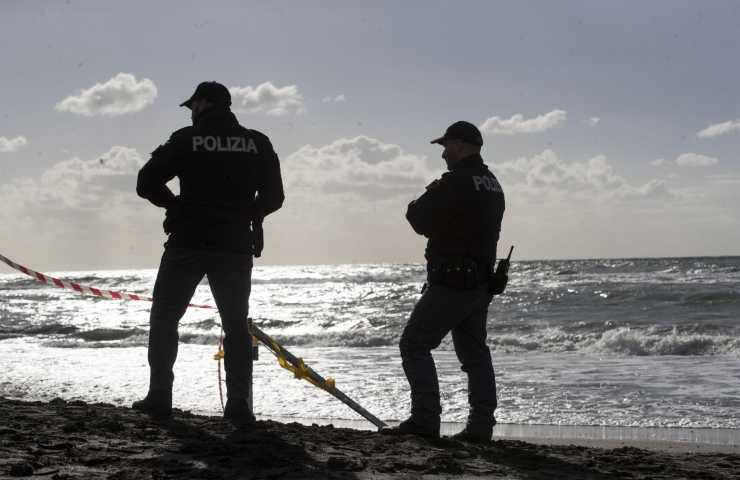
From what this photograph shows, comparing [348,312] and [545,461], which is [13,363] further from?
[348,312]

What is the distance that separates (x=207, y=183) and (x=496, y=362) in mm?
6974

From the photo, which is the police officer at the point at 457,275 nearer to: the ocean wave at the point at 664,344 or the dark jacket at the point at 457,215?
the dark jacket at the point at 457,215

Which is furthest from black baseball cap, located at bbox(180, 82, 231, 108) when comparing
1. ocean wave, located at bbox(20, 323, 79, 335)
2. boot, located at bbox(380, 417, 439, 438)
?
ocean wave, located at bbox(20, 323, 79, 335)

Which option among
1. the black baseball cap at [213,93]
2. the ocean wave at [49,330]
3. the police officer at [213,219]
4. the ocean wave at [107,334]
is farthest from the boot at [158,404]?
the ocean wave at [49,330]

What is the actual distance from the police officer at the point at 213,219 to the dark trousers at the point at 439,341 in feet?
2.84

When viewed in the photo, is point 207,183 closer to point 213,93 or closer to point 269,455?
point 213,93

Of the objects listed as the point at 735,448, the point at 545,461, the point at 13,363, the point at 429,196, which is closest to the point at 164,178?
the point at 429,196

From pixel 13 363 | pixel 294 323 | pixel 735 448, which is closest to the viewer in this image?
pixel 735 448

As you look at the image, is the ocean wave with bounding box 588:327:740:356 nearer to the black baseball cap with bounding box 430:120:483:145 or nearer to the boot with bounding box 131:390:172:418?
the black baseball cap with bounding box 430:120:483:145

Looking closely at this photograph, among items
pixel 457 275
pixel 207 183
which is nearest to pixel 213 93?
pixel 207 183

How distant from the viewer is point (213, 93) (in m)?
4.44

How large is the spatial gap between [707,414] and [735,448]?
1198 mm

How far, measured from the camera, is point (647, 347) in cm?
1279

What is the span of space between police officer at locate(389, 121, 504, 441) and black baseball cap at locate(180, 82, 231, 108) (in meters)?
1.11
